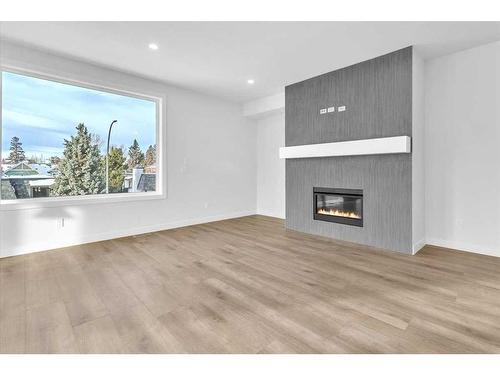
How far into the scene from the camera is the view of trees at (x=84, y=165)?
12.0 ft

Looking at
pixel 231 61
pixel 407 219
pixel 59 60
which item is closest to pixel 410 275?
pixel 407 219

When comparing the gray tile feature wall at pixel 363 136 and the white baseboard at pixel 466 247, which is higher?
the gray tile feature wall at pixel 363 136

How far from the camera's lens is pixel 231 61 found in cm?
360

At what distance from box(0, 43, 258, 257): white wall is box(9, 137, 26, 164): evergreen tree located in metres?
0.71

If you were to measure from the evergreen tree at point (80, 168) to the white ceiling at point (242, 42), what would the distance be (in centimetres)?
119

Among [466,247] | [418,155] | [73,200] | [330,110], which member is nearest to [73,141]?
[73,200]

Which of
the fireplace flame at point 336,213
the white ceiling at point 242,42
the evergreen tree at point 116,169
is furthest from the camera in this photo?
the evergreen tree at point 116,169

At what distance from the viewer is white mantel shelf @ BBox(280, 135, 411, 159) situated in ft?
10.2

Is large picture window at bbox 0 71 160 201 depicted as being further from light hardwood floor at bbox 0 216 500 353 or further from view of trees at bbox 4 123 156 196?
light hardwood floor at bbox 0 216 500 353

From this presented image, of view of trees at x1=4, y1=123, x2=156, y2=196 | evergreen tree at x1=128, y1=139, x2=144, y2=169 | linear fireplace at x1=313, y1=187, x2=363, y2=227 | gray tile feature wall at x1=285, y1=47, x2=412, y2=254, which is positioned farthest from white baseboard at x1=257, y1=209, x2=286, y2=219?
view of trees at x1=4, y1=123, x2=156, y2=196

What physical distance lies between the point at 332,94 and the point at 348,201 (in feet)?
5.52

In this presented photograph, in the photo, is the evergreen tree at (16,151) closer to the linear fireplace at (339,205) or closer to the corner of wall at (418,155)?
the linear fireplace at (339,205)

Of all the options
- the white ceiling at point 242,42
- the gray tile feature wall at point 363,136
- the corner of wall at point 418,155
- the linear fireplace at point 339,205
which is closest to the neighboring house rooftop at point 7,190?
the white ceiling at point 242,42
